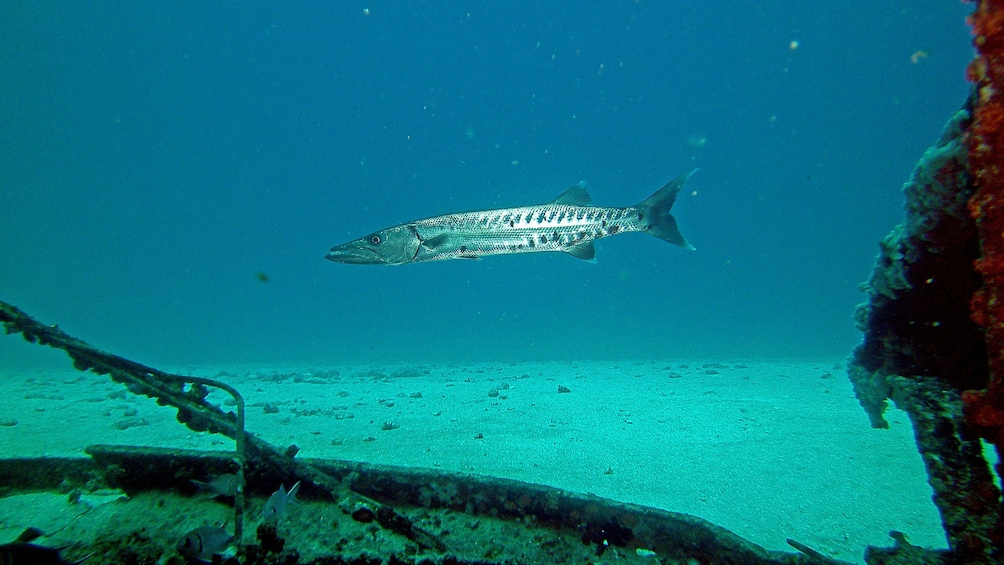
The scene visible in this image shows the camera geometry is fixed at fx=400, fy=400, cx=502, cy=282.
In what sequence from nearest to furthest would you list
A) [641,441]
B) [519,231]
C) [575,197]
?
1. [519,231]
2. [575,197]
3. [641,441]

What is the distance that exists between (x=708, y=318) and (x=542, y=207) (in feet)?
258

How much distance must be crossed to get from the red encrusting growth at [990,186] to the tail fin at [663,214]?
3.71 meters

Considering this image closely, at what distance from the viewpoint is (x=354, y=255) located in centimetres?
530

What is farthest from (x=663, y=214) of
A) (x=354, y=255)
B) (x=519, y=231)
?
(x=354, y=255)

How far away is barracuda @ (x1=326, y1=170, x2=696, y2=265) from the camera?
5195mm

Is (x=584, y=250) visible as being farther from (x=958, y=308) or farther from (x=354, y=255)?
(x=958, y=308)

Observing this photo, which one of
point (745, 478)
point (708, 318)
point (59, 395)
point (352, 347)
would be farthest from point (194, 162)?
point (745, 478)

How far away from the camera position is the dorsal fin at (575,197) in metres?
5.37

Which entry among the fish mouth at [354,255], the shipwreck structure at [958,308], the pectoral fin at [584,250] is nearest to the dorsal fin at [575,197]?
the pectoral fin at [584,250]

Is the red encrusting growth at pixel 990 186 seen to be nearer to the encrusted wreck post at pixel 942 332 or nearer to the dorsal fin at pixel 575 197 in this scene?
the encrusted wreck post at pixel 942 332

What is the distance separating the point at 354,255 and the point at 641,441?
520cm

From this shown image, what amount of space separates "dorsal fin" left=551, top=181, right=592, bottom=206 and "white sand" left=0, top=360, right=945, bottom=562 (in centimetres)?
353

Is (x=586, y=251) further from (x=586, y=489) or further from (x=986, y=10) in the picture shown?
(x=986, y=10)

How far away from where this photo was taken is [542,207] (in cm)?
522
